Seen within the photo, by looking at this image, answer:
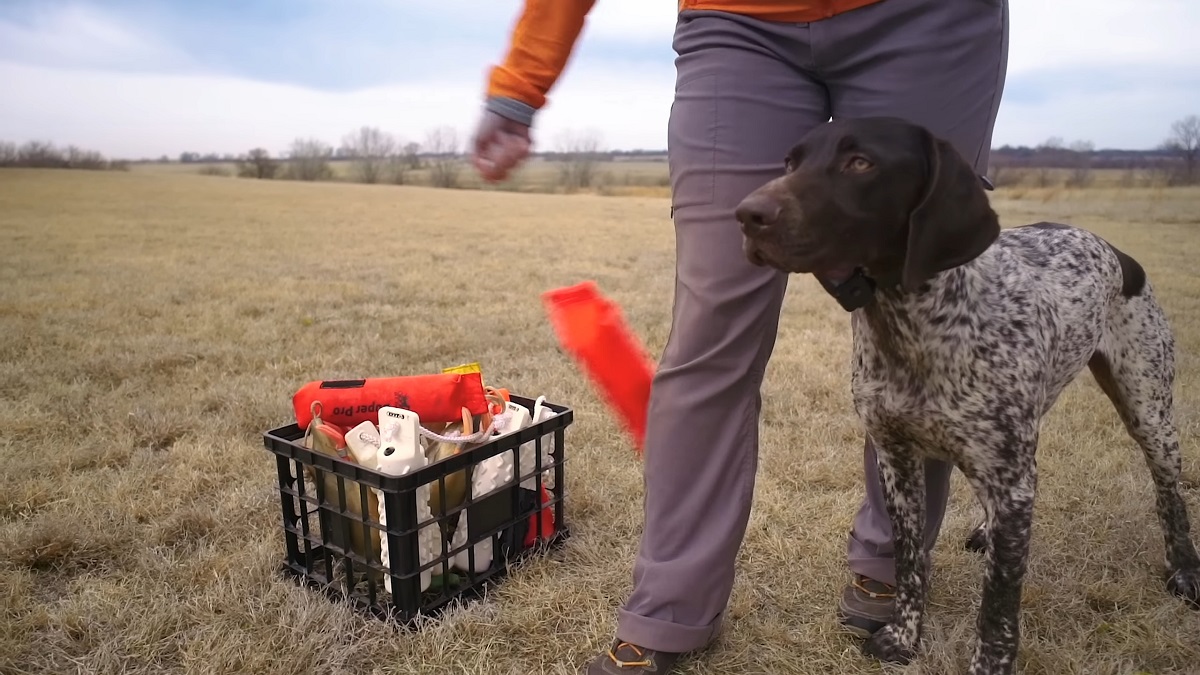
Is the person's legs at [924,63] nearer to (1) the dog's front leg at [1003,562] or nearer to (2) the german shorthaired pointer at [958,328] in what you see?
(2) the german shorthaired pointer at [958,328]

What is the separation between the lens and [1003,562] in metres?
2.10

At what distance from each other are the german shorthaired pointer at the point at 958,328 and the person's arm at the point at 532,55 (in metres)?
0.67

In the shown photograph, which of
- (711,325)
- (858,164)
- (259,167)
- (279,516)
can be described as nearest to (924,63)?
(858,164)

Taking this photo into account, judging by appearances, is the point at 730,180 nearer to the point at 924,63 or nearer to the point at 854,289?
the point at 854,289

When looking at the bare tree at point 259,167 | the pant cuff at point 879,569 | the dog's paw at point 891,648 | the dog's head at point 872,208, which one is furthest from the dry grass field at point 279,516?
the bare tree at point 259,167

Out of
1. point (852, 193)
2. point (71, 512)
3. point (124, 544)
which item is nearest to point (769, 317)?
point (852, 193)

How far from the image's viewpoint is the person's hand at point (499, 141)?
2125 mm

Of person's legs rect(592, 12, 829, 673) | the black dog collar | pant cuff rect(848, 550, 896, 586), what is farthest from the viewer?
pant cuff rect(848, 550, 896, 586)

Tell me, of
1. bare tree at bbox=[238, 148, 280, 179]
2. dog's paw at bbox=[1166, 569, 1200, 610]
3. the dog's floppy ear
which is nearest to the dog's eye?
the dog's floppy ear

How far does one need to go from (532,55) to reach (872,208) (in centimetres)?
93

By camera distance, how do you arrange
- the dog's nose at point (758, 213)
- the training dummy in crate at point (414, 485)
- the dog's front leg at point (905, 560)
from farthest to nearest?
the training dummy in crate at point (414, 485) < the dog's front leg at point (905, 560) < the dog's nose at point (758, 213)

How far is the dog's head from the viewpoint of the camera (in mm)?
1717

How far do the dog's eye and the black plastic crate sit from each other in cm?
132

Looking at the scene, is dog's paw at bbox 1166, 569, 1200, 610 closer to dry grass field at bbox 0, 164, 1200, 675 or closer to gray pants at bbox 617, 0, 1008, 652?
dry grass field at bbox 0, 164, 1200, 675
